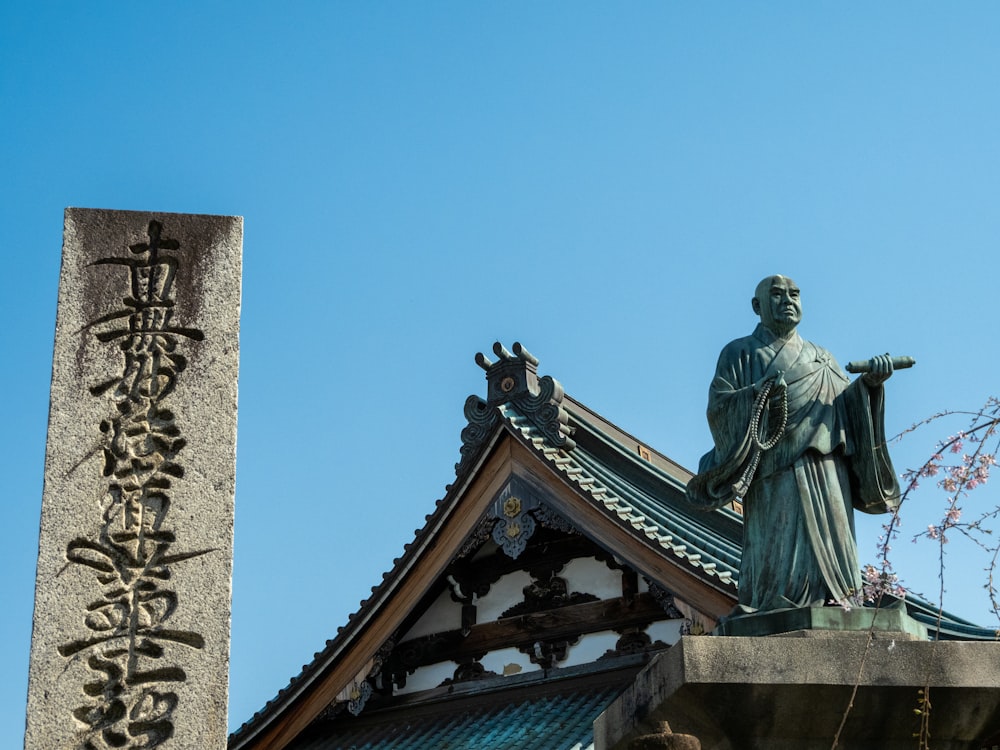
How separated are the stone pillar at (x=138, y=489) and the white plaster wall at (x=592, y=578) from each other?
22.1ft

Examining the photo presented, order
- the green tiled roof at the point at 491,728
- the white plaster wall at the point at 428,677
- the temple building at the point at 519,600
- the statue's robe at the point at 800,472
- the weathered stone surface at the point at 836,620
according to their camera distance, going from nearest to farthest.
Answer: the weathered stone surface at the point at 836,620 → the statue's robe at the point at 800,472 → the green tiled roof at the point at 491,728 → the temple building at the point at 519,600 → the white plaster wall at the point at 428,677

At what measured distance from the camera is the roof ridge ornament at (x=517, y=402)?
13672 millimetres

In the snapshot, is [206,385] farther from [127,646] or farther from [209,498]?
[127,646]

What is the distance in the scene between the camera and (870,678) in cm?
676

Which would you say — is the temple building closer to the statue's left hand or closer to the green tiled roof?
the green tiled roof

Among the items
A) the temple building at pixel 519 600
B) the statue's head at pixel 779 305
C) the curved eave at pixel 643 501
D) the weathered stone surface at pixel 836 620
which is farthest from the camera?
the temple building at pixel 519 600

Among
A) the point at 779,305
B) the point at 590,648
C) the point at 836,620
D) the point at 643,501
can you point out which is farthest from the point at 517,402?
the point at 836,620

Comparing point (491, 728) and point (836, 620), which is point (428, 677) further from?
point (836, 620)

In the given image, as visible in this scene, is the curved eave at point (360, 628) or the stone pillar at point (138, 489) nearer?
the stone pillar at point (138, 489)

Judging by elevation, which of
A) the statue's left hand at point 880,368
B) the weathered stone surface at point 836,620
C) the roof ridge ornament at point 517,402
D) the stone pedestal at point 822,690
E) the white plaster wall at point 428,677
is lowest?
the stone pedestal at point 822,690

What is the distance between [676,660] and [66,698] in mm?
2487

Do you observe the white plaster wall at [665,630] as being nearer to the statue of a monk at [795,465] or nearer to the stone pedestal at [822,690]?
the statue of a monk at [795,465]

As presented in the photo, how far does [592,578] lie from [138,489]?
7.11 metres

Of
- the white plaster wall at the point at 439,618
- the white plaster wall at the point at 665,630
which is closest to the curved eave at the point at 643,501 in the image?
the white plaster wall at the point at 665,630
